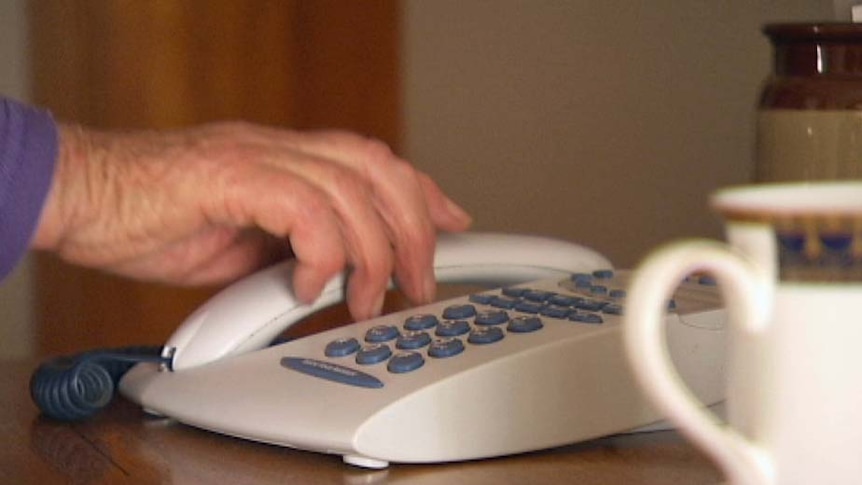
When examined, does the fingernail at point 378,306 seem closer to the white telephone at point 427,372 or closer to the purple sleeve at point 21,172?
the white telephone at point 427,372

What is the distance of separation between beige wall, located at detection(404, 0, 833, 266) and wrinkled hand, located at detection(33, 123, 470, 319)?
542 millimetres

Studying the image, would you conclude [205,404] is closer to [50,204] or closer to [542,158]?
[50,204]

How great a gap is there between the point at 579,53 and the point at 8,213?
83cm

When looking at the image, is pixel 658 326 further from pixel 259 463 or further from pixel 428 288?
pixel 428 288

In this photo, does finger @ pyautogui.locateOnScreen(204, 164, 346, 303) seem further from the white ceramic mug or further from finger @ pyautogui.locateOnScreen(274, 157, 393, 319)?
the white ceramic mug

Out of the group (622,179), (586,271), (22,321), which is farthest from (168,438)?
(22,321)

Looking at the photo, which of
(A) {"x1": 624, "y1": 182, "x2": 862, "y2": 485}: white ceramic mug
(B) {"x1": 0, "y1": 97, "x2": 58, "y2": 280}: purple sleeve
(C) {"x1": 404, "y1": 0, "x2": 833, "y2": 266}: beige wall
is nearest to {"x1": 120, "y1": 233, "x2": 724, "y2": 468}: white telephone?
(B) {"x1": 0, "y1": 97, "x2": 58, "y2": 280}: purple sleeve

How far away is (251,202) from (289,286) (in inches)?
2.9

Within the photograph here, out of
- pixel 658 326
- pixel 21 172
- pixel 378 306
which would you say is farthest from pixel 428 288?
pixel 658 326

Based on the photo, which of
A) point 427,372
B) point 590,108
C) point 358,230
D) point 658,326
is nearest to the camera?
point 658,326

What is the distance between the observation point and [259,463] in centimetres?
66

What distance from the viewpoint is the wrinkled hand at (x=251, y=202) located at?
74 cm

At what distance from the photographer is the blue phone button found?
0.66 metres

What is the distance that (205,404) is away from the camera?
2.35 ft
